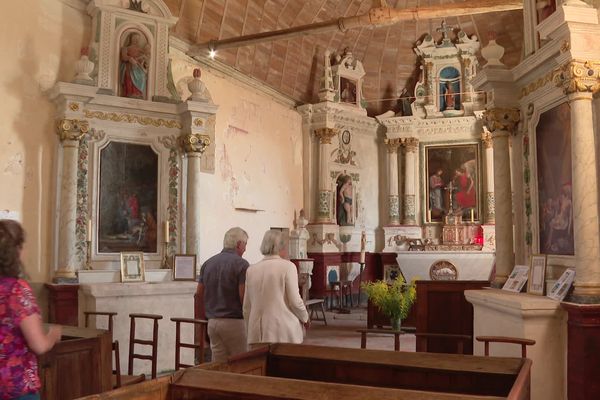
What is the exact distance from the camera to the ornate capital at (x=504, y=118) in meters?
6.76

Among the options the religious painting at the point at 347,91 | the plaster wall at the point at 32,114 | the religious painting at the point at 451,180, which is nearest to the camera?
the plaster wall at the point at 32,114

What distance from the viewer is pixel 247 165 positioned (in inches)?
450

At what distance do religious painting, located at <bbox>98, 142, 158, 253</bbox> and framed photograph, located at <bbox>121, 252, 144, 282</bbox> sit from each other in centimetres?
15

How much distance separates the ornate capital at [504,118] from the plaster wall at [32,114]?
17.2ft

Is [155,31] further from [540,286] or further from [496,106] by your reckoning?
[540,286]

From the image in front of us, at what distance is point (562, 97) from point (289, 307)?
329 centimetres

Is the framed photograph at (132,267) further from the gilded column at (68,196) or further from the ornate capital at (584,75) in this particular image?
the ornate capital at (584,75)

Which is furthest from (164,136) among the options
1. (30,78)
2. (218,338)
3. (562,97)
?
(562,97)

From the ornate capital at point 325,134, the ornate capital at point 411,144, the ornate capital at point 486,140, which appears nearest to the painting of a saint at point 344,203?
the ornate capital at point 325,134

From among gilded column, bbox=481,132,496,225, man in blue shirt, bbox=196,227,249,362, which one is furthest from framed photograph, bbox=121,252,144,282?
gilded column, bbox=481,132,496,225

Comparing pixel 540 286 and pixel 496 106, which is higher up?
pixel 496 106

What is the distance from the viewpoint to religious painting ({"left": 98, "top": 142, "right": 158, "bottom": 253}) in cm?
802

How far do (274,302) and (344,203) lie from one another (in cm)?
992

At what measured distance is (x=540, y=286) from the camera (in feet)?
19.6
